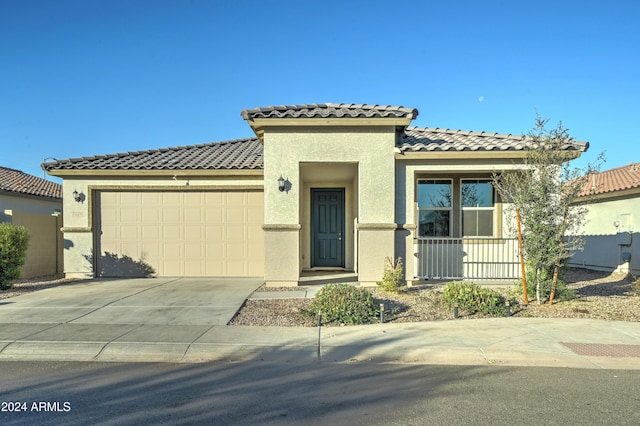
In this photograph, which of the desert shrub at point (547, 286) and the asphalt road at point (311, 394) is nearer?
the asphalt road at point (311, 394)

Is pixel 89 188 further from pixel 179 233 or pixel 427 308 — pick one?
pixel 427 308

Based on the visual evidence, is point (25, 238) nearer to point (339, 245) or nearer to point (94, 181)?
point (94, 181)

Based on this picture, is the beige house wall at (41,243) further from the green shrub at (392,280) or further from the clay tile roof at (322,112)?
the green shrub at (392,280)

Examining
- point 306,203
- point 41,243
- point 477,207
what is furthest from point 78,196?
point 477,207

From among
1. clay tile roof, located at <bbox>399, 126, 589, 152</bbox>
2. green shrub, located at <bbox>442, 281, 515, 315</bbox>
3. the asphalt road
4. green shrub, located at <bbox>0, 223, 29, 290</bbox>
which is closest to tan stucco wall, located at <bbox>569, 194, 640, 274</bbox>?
clay tile roof, located at <bbox>399, 126, 589, 152</bbox>

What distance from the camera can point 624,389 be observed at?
4738 millimetres

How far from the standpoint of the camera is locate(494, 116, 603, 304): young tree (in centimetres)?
859

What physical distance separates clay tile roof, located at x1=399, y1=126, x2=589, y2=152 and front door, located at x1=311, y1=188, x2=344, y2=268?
328 cm

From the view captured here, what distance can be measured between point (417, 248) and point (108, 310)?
7367 mm

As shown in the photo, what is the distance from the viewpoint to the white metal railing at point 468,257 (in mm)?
11344

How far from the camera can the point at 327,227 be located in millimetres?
14086

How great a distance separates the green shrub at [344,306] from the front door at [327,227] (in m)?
5.95

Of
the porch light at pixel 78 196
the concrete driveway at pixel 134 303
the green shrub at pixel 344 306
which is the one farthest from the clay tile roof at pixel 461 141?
the porch light at pixel 78 196

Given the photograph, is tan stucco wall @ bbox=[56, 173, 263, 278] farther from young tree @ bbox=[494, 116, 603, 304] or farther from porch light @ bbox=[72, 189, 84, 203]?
young tree @ bbox=[494, 116, 603, 304]
